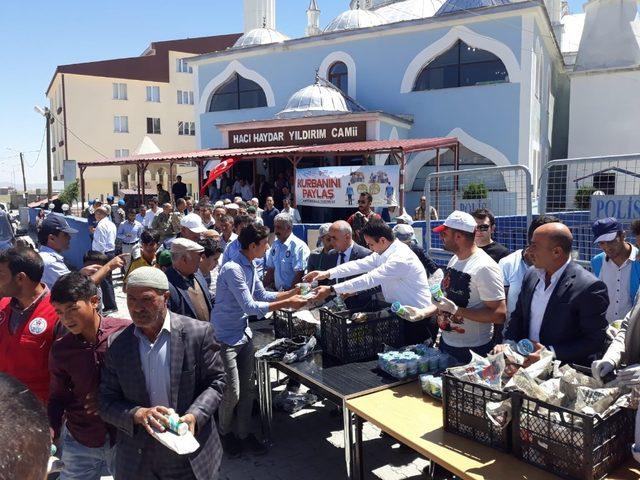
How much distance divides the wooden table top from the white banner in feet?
33.2

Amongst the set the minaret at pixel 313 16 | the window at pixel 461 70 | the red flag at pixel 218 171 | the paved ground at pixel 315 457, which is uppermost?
the minaret at pixel 313 16

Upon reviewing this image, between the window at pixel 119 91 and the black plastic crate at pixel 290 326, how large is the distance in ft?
149

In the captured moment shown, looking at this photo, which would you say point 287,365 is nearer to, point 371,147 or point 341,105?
point 371,147

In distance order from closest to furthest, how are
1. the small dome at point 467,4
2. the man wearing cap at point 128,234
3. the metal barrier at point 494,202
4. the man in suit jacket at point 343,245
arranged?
the man in suit jacket at point 343,245 → the metal barrier at point 494,202 → the man wearing cap at point 128,234 → the small dome at point 467,4

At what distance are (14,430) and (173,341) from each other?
1.67 m

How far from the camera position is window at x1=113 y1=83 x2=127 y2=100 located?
146ft

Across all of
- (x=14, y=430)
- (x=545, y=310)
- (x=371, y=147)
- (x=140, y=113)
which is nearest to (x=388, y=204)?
(x=371, y=147)

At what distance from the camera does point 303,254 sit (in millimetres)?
6359

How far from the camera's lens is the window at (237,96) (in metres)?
24.7

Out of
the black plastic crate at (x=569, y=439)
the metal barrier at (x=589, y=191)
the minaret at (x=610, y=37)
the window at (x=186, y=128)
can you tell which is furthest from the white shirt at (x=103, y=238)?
the window at (x=186, y=128)

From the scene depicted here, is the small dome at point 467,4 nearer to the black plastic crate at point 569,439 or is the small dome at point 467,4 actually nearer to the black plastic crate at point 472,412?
the black plastic crate at point 472,412

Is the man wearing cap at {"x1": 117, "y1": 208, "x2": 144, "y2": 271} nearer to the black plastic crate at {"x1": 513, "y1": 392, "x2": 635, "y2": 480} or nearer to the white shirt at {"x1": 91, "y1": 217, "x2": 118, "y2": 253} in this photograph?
the white shirt at {"x1": 91, "y1": 217, "x2": 118, "y2": 253}

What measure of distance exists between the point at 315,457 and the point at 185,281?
78.9 inches

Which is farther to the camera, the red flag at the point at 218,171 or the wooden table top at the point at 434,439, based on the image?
the red flag at the point at 218,171
